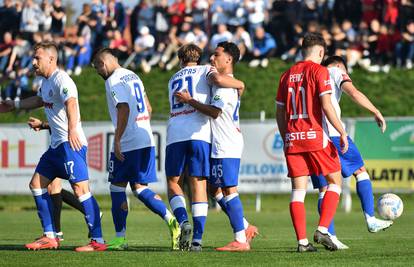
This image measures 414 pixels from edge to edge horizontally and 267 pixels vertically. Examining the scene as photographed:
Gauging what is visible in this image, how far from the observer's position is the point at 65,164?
1173 cm

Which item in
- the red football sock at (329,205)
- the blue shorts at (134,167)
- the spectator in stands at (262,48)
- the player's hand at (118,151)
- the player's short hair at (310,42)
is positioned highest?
the spectator in stands at (262,48)

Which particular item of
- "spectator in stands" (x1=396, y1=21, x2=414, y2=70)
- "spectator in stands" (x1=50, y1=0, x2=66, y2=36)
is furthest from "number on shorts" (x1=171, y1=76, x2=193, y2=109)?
"spectator in stands" (x1=50, y1=0, x2=66, y2=36)

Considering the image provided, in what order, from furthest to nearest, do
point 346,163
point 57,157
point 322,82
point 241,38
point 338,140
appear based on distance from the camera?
1. point 241,38
2. point 346,163
3. point 338,140
4. point 57,157
5. point 322,82

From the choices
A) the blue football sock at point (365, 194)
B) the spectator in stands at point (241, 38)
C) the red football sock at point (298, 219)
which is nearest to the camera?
the red football sock at point (298, 219)

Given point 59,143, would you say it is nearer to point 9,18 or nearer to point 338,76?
point 338,76

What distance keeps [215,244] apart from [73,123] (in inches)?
109

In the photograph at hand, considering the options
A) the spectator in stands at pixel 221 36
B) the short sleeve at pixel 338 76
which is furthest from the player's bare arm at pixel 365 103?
the spectator in stands at pixel 221 36

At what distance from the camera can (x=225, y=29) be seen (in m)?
29.0

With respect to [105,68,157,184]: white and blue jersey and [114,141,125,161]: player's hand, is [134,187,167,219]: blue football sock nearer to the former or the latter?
[105,68,157,184]: white and blue jersey

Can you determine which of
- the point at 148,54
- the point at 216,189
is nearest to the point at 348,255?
the point at 216,189

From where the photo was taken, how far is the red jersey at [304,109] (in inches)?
431

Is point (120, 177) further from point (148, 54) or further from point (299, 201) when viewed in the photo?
point (148, 54)

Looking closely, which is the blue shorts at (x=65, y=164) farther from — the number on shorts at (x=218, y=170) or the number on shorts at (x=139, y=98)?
the number on shorts at (x=218, y=170)

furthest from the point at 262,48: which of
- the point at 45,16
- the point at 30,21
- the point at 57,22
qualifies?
the point at 30,21
